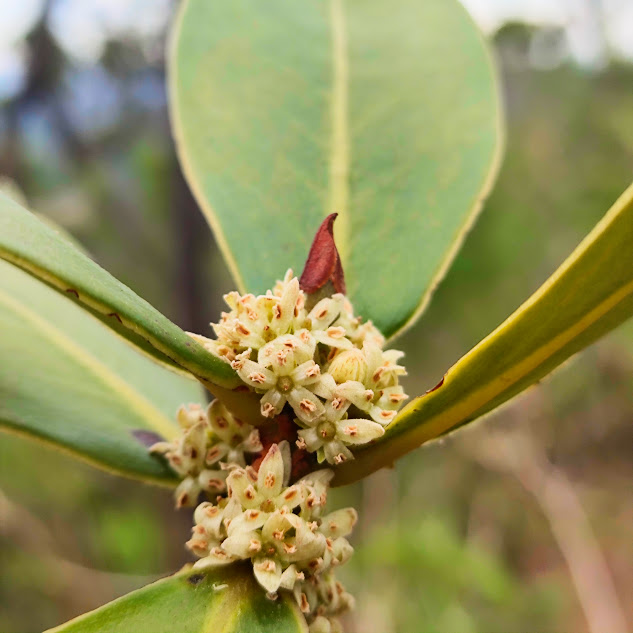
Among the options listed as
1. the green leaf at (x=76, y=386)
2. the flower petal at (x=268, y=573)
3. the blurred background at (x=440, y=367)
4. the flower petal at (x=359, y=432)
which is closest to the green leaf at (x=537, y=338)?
the flower petal at (x=359, y=432)

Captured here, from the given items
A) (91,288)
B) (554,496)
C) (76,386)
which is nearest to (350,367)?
(91,288)

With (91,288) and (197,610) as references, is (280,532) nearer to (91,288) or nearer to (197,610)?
(197,610)

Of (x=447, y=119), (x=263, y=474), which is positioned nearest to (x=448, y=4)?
(x=447, y=119)

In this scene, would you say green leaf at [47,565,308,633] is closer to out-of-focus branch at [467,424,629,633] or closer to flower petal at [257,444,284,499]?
flower petal at [257,444,284,499]

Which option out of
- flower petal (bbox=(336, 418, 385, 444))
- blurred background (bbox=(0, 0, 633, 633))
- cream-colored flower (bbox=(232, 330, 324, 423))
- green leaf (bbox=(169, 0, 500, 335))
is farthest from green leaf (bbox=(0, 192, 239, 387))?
blurred background (bbox=(0, 0, 633, 633))

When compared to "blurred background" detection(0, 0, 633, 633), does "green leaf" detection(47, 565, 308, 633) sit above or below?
below
